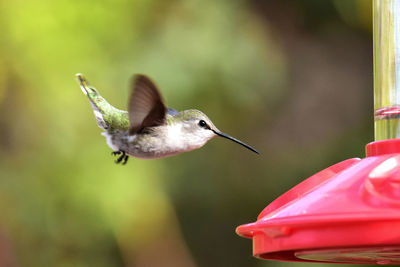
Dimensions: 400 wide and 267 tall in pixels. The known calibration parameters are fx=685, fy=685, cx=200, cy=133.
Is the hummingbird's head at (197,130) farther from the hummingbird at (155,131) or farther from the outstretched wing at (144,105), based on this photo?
the outstretched wing at (144,105)

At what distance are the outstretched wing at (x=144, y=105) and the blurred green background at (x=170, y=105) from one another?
2.66 metres

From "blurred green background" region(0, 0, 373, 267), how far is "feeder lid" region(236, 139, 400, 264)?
348 centimetres

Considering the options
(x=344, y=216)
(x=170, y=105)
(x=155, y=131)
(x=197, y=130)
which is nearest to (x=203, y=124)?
(x=197, y=130)

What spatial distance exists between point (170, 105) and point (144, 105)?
112 inches

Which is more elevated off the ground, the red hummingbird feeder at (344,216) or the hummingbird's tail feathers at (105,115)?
the hummingbird's tail feathers at (105,115)

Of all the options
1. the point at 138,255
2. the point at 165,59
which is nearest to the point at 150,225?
the point at 138,255

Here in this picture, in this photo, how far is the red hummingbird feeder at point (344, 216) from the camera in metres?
1.72

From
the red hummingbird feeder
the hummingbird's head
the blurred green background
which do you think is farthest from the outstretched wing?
the blurred green background

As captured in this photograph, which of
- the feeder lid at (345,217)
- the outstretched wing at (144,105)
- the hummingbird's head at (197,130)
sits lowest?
the feeder lid at (345,217)

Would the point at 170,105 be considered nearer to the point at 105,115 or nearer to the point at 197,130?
the point at 105,115

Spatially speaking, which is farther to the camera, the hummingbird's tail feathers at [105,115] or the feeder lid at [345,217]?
the hummingbird's tail feathers at [105,115]

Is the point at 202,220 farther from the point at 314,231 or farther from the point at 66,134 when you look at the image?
the point at 314,231

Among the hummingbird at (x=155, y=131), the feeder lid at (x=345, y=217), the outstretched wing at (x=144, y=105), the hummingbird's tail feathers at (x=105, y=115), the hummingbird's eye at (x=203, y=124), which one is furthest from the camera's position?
the hummingbird's tail feathers at (x=105, y=115)

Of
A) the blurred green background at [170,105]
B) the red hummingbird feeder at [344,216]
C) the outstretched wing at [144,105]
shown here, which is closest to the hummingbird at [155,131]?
the outstretched wing at [144,105]
